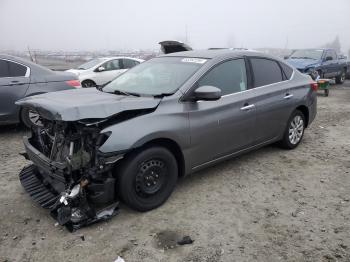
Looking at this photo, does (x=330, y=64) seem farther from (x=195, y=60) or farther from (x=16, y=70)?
(x=16, y=70)

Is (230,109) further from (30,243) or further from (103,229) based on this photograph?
(30,243)

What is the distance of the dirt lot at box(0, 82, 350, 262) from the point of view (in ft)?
10.0

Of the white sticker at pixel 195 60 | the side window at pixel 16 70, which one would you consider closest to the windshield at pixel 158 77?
the white sticker at pixel 195 60

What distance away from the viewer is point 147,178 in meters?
3.63

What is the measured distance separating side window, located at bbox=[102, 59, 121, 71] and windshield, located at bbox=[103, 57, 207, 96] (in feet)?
26.6

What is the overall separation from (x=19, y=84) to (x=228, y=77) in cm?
425

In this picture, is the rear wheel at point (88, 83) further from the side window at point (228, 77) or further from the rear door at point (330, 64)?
the rear door at point (330, 64)

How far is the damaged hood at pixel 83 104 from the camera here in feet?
10.8

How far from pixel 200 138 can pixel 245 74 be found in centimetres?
130

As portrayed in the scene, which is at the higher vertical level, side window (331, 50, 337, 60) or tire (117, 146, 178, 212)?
side window (331, 50, 337, 60)

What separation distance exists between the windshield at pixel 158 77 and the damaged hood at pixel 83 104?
0.30 m

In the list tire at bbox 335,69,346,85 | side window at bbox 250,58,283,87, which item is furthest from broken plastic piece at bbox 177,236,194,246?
tire at bbox 335,69,346,85

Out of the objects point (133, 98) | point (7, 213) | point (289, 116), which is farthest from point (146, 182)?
point (289, 116)

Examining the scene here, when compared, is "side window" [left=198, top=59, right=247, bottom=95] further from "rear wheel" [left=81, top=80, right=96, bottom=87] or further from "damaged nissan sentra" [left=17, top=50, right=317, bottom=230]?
"rear wheel" [left=81, top=80, right=96, bottom=87]
